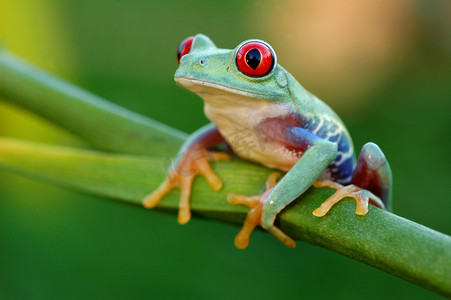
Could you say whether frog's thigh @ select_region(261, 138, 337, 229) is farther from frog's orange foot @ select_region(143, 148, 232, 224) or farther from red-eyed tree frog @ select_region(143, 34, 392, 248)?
frog's orange foot @ select_region(143, 148, 232, 224)

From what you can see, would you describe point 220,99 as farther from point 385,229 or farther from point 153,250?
point 153,250

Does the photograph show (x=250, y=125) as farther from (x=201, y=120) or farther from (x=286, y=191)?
(x=201, y=120)

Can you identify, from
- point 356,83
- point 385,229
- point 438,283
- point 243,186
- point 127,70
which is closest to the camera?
point 438,283

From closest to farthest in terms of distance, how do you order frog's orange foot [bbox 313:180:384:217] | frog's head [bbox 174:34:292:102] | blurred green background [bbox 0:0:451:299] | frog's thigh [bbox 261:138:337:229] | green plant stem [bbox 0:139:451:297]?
green plant stem [bbox 0:139:451:297]
frog's orange foot [bbox 313:180:384:217]
frog's thigh [bbox 261:138:337:229]
frog's head [bbox 174:34:292:102]
blurred green background [bbox 0:0:451:299]

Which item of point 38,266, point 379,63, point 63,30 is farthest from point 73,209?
point 379,63

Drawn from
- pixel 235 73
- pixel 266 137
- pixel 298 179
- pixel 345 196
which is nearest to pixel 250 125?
pixel 266 137

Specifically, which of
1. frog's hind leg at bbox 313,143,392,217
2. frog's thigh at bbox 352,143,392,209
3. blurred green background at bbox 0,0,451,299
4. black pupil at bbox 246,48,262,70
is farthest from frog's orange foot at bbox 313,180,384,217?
blurred green background at bbox 0,0,451,299
